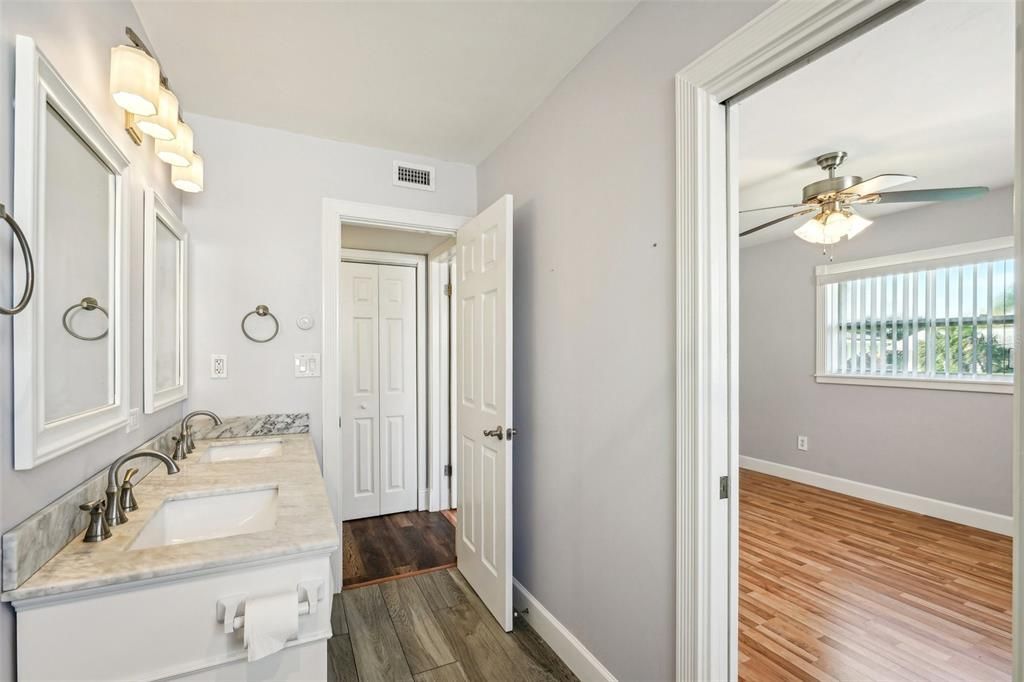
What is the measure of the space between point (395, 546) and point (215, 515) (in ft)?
6.01

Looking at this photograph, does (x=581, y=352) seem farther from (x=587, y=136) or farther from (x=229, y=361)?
(x=229, y=361)

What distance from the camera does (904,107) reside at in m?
2.17

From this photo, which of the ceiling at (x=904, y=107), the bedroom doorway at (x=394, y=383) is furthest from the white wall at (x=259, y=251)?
the ceiling at (x=904, y=107)

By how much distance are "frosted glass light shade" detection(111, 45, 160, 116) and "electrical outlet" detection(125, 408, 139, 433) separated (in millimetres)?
872

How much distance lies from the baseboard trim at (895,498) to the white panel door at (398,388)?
3.62 m

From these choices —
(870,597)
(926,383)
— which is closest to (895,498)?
(926,383)

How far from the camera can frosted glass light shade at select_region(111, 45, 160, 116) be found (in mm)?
1164

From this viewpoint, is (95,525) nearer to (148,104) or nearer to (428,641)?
(148,104)

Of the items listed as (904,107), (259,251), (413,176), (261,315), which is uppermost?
(904,107)

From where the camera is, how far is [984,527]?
11.0ft

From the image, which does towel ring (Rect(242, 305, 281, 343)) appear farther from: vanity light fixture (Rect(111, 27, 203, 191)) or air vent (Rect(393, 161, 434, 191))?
air vent (Rect(393, 161, 434, 191))

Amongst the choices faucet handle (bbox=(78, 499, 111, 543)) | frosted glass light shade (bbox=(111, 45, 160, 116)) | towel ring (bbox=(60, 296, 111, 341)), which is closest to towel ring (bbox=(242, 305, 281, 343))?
towel ring (bbox=(60, 296, 111, 341))

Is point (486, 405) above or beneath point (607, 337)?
beneath

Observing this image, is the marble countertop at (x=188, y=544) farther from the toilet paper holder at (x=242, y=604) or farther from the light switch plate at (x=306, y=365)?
the light switch plate at (x=306, y=365)
